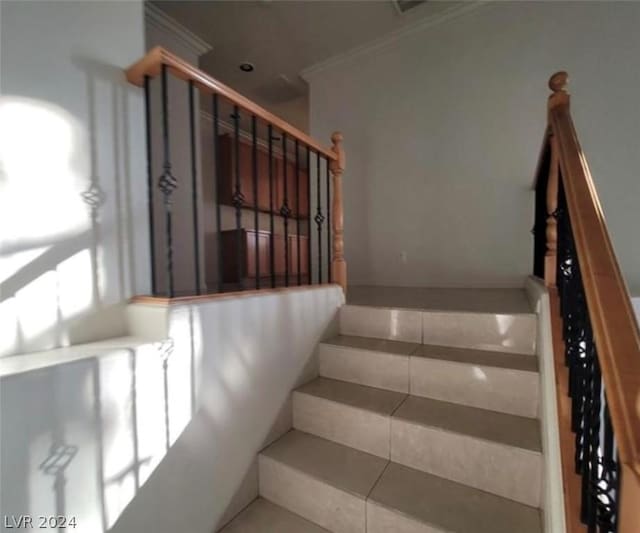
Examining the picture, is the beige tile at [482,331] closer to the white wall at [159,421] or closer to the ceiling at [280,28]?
the white wall at [159,421]

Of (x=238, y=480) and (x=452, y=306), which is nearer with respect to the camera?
(x=238, y=480)

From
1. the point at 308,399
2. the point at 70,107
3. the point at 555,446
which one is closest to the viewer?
the point at 555,446

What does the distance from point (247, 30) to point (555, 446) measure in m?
3.84

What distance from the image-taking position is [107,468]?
2.98 ft

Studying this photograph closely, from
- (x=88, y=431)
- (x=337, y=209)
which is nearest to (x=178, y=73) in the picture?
(x=337, y=209)

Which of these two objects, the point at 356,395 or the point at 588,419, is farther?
the point at 356,395

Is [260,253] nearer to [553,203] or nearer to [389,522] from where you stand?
[553,203]

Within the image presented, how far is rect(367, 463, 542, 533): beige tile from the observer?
952mm

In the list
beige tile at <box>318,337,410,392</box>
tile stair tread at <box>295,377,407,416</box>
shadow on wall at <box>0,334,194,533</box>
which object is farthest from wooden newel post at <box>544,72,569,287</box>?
shadow on wall at <box>0,334,194,533</box>

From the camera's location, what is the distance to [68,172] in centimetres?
101

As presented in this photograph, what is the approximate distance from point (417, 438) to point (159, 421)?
3.16 ft

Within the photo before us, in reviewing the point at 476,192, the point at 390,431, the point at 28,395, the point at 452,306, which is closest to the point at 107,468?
the point at 28,395

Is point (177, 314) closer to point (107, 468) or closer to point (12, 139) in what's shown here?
point (107, 468)

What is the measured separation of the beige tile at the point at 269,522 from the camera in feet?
3.82
